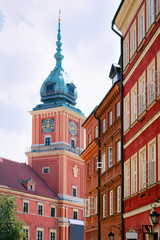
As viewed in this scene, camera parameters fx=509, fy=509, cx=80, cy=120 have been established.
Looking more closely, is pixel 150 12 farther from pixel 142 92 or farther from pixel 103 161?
pixel 103 161

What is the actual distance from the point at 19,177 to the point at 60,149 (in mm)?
8692

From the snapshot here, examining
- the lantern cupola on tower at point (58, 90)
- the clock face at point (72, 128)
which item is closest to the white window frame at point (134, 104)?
the clock face at point (72, 128)

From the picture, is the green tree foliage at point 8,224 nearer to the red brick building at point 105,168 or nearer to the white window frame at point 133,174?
the red brick building at point 105,168

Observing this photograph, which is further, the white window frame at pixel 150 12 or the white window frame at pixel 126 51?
the white window frame at pixel 126 51

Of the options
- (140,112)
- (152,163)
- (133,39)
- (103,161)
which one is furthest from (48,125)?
(152,163)

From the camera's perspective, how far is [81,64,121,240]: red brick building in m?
25.4

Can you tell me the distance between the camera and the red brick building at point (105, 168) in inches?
1000

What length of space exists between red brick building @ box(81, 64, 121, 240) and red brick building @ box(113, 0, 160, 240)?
7.80 ft

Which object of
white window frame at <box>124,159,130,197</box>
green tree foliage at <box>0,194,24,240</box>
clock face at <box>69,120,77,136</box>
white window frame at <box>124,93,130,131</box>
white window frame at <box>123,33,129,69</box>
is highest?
clock face at <box>69,120,77,136</box>

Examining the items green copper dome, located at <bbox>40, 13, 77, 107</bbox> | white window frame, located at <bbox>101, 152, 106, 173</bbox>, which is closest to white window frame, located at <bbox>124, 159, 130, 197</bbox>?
white window frame, located at <bbox>101, 152, 106, 173</bbox>

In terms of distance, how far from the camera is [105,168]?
95.2 ft

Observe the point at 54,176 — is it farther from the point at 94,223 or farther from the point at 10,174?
the point at 94,223

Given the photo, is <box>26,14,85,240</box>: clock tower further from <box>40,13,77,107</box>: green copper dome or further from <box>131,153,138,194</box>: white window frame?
<box>131,153,138,194</box>: white window frame

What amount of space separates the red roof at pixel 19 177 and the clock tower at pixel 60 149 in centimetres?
148
